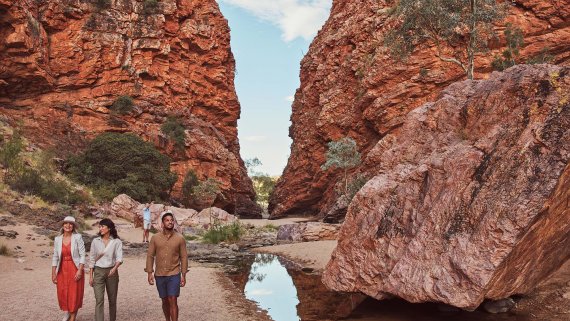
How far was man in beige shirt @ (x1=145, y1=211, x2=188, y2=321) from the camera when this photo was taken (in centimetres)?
631

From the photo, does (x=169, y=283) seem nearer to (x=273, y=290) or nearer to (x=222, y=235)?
(x=273, y=290)

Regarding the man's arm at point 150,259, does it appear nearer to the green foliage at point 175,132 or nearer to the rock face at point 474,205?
the rock face at point 474,205

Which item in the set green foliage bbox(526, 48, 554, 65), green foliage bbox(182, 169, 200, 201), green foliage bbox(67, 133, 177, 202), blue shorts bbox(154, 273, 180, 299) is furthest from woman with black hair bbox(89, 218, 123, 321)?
green foliage bbox(182, 169, 200, 201)

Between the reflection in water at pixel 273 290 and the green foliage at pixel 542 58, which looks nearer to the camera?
the reflection in water at pixel 273 290

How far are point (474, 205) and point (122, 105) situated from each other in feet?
148

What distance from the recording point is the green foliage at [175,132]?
46.5 meters

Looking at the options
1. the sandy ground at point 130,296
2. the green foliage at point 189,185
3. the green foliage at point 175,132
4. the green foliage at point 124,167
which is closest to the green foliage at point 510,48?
the sandy ground at point 130,296

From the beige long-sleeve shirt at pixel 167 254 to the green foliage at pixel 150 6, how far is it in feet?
165

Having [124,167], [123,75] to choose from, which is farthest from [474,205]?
[123,75]

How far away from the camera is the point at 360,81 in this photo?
44.5m

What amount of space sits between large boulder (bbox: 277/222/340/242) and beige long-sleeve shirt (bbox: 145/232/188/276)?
1534cm

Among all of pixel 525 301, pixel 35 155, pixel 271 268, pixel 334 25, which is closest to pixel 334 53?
pixel 334 25

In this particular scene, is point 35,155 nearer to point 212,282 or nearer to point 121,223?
point 121,223

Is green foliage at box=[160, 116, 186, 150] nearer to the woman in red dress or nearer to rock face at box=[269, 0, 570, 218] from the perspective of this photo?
rock face at box=[269, 0, 570, 218]
